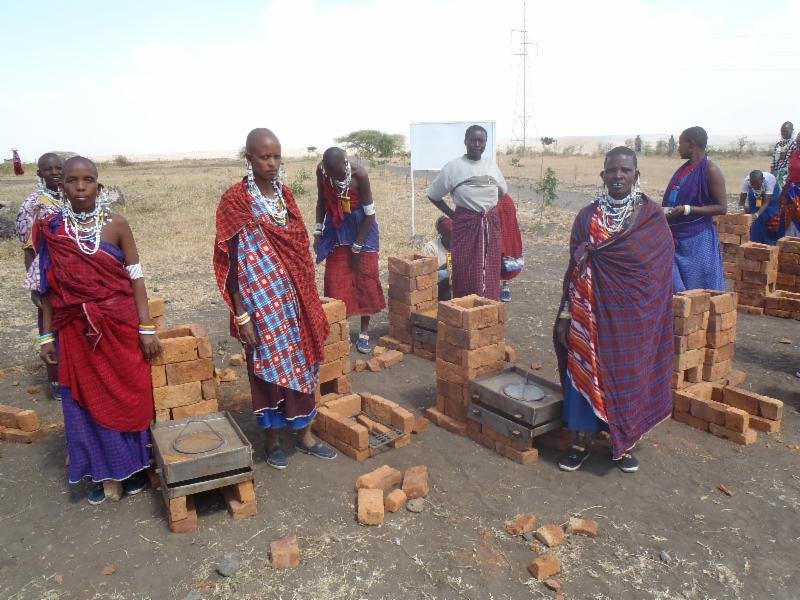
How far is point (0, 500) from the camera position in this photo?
4.03 meters

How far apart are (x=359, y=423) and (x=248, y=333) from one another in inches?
56.5

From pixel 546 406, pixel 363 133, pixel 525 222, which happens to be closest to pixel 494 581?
pixel 546 406

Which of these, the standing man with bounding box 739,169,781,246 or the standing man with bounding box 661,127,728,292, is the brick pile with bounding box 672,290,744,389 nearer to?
the standing man with bounding box 661,127,728,292

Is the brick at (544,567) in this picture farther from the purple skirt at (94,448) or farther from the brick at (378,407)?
the purple skirt at (94,448)

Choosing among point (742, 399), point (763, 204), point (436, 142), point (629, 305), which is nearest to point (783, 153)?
point (763, 204)

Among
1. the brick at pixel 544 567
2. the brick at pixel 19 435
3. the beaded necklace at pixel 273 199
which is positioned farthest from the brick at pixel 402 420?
the brick at pixel 19 435

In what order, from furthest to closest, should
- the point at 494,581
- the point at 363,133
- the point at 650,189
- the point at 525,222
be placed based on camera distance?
the point at 363,133 → the point at 650,189 → the point at 525,222 → the point at 494,581

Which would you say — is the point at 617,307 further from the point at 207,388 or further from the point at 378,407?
the point at 207,388

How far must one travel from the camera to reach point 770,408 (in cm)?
485

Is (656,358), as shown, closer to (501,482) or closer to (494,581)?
(501,482)

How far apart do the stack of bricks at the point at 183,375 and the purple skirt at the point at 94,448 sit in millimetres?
330

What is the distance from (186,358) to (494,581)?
2.38 m

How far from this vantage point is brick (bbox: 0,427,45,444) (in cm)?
477

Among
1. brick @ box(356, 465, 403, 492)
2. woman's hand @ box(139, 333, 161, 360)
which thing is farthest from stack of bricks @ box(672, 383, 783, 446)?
woman's hand @ box(139, 333, 161, 360)
